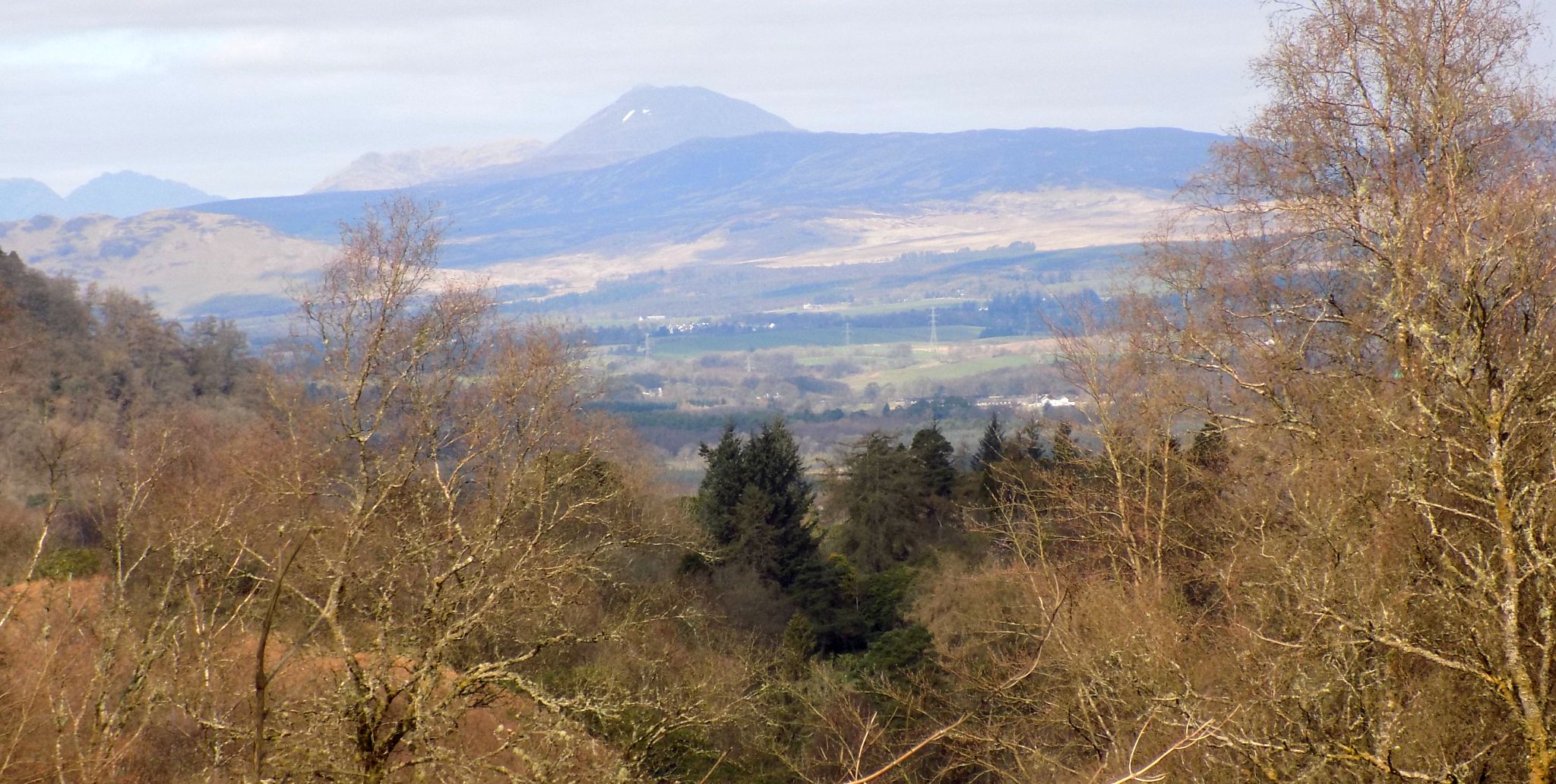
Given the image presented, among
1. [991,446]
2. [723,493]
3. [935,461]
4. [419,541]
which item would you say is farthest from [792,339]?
[419,541]

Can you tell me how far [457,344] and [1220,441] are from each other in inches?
498

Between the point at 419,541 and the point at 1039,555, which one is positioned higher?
the point at 419,541

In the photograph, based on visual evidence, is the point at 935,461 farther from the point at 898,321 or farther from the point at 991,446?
the point at 898,321

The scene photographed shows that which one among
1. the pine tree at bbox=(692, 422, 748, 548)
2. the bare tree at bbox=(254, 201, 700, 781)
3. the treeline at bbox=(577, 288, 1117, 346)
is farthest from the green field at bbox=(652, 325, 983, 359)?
the bare tree at bbox=(254, 201, 700, 781)

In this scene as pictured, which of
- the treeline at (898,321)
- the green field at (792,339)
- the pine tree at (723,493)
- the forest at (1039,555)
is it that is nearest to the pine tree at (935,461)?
the pine tree at (723,493)

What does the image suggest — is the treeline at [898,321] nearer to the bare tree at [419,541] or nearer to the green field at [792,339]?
the green field at [792,339]

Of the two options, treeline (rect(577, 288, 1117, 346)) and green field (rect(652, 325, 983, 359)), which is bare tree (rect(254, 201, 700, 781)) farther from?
treeline (rect(577, 288, 1117, 346))

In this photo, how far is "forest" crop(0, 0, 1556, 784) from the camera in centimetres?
824

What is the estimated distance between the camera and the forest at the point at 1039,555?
824 cm

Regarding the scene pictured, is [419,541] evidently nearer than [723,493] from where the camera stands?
Yes

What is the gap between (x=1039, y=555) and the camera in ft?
60.8

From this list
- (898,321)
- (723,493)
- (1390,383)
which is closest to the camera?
(1390,383)

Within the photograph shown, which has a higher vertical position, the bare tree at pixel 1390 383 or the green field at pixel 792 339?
the bare tree at pixel 1390 383

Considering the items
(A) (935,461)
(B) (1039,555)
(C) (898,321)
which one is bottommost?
(C) (898,321)
